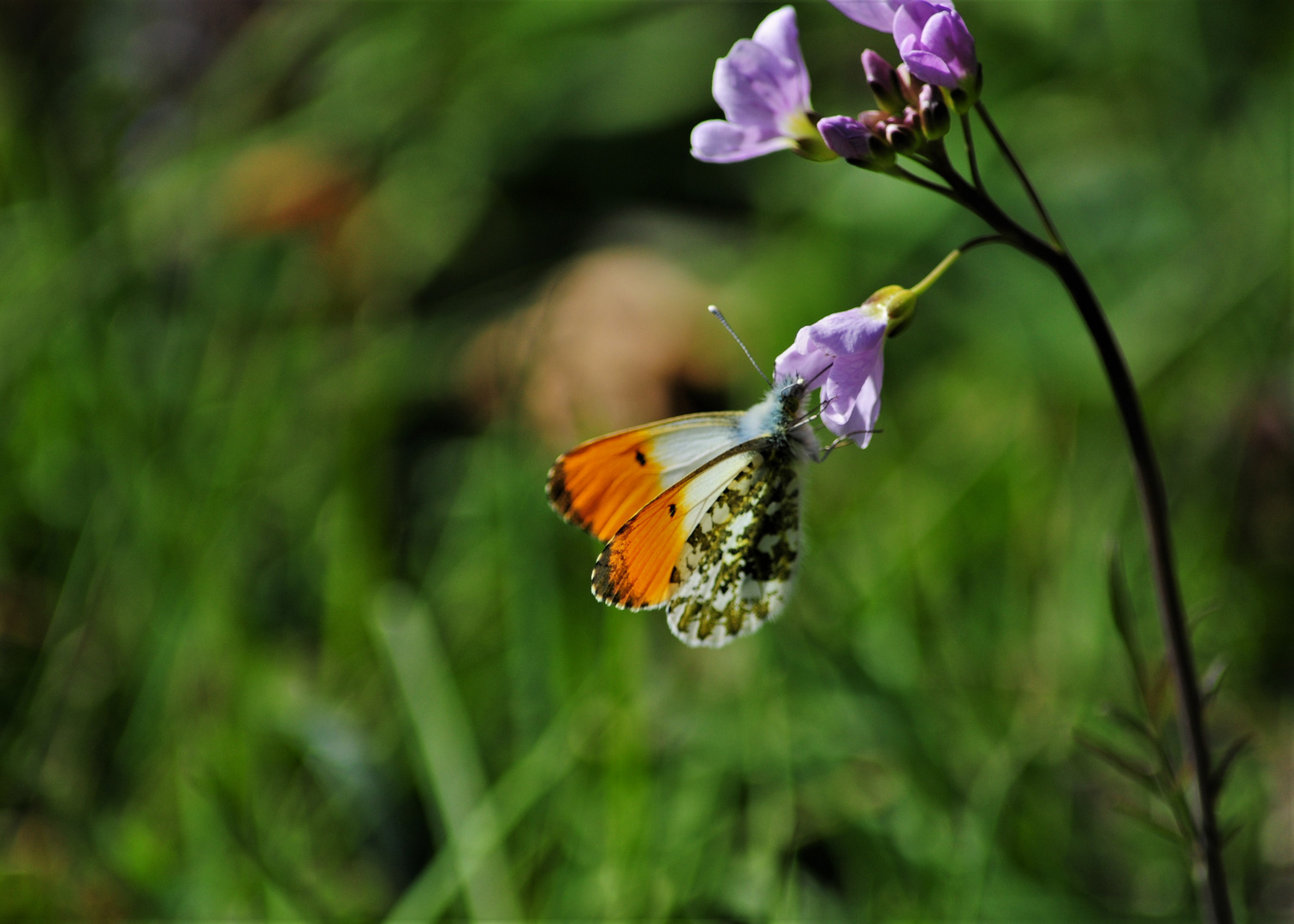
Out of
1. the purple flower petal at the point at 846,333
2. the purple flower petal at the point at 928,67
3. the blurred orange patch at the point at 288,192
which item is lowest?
the blurred orange patch at the point at 288,192

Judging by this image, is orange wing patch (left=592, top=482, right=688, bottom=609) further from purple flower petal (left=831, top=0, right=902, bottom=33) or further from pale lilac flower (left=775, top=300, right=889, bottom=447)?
purple flower petal (left=831, top=0, right=902, bottom=33)

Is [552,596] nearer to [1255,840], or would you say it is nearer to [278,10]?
[1255,840]

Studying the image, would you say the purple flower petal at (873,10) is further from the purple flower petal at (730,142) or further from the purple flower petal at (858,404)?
the purple flower petal at (858,404)

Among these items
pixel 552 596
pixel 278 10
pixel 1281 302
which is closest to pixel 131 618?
pixel 552 596

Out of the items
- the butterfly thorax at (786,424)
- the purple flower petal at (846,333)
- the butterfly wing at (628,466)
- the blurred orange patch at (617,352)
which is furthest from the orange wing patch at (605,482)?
the blurred orange patch at (617,352)

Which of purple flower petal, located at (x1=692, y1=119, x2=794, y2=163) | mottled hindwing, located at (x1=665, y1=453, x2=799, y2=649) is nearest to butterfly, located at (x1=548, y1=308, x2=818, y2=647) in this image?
mottled hindwing, located at (x1=665, y1=453, x2=799, y2=649)

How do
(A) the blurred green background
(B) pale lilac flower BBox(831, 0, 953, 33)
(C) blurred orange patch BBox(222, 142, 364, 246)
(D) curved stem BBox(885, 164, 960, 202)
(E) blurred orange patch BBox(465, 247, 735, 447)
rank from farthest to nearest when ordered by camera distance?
(C) blurred orange patch BBox(222, 142, 364, 246) < (E) blurred orange patch BBox(465, 247, 735, 447) < (A) the blurred green background < (B) pale lilac flower BBox(831, 0, 953, 33) < (D) curved stem BBox(885, 164, 960, 202)

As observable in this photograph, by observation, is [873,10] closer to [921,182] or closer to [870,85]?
[870,85]

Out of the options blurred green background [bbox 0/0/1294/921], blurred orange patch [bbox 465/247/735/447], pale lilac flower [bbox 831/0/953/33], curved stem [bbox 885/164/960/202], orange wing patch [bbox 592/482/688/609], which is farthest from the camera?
blurred orange patch [bbox 465/247/735/447]
